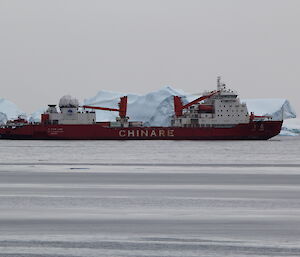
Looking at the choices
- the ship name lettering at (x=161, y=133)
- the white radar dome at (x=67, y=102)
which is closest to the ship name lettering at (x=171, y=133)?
the ship name lettering at (x=161, y=133)

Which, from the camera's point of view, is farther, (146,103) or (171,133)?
(146,103)

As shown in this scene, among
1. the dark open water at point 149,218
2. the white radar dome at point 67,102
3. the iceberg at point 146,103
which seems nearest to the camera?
the dark open water at point 149,218

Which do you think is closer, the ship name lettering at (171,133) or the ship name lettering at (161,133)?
the ship name lettering at (171,133)

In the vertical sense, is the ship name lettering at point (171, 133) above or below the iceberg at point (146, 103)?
below

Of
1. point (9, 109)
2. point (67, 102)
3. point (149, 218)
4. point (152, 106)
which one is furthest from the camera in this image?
point (9, 109)

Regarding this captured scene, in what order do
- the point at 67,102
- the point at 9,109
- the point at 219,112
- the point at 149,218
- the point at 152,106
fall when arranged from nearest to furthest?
the point at 149,218 → the point at 219,112 → the point at 67,102 → the point at 152,106 → the point at 9,109

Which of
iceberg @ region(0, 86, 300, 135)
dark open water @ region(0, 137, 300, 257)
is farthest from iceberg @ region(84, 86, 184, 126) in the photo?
dark open water @ region(0, 137, 300, 257)

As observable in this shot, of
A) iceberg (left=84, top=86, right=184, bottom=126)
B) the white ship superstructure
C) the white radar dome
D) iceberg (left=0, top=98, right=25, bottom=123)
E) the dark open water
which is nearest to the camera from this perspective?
the dark open water

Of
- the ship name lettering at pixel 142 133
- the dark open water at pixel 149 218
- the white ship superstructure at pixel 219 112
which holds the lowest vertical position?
the dark open water at pixel 149 218

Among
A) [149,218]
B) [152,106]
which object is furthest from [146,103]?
[149,218]

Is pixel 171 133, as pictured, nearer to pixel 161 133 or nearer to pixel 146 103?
pixel 161 133

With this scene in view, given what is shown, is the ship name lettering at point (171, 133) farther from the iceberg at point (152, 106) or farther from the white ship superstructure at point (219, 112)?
the iceberg at point (152, 106)

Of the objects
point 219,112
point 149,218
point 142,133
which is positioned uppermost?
point 219,112

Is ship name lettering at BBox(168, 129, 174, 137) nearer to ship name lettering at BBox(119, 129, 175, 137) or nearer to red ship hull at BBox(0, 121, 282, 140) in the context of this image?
red ship hull at BBox(0, 121, 282, 140)
